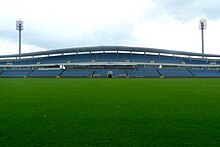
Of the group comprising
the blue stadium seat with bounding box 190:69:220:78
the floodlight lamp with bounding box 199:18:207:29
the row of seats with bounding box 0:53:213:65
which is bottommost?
the blue stadium seat with bounding box 190:69:220:78

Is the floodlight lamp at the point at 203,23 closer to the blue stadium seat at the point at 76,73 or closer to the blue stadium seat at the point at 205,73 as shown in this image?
the blue stadium seat at the point at 205,73

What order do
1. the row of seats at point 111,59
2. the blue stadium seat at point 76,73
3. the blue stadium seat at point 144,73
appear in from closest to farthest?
the blue stadium seat at point 144,73 → the blue stadium seat at point 76,73 → the row of seats at point 111,59

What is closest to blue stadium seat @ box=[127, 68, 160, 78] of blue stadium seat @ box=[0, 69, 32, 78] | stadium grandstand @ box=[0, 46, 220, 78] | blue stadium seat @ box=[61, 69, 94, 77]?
stadium grandstand @ box=[0, 46, 220, 78]

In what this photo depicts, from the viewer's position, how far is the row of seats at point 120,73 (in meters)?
66.2

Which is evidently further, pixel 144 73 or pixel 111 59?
pixel 111 59

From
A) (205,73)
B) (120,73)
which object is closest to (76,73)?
(120,73)

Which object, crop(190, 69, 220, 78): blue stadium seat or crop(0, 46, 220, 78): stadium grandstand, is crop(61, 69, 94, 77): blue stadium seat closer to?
crop(0, 46, 220, 78): stadium grandstand

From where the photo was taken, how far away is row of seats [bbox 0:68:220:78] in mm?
66250

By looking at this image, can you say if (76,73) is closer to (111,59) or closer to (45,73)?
(45,73)

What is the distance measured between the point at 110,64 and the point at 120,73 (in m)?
4.91

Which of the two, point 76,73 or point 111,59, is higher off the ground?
point 111,59

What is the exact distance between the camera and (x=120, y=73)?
69.2 meters

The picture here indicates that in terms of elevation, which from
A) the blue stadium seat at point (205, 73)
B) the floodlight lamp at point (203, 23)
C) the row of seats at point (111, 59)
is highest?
the floodlight lamp at point (203, 23)

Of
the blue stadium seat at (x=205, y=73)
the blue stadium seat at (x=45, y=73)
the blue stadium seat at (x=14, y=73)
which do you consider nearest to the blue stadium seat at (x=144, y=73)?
the blue stadium seat at (x=205, y=73)
